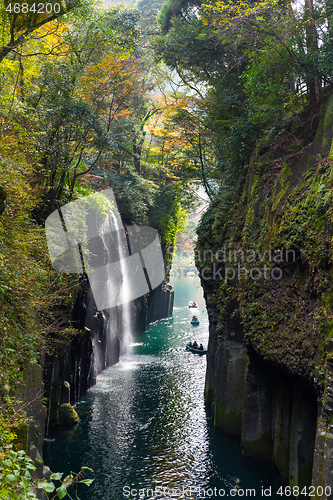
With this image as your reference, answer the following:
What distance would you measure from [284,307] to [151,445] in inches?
295

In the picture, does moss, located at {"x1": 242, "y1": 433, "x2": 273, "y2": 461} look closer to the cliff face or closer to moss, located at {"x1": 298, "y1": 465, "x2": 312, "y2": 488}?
the cliff face

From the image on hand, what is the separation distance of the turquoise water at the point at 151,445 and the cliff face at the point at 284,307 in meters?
0.96

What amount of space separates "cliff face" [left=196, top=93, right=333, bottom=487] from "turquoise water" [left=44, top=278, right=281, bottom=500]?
37.8 inches

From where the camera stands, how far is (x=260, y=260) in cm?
1136

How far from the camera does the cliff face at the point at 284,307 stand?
771 centimetres

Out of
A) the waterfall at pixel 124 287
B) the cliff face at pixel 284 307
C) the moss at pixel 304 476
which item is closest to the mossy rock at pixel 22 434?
the cliff face at pixel 284 307

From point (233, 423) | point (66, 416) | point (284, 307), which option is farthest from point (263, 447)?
point (66, 416)

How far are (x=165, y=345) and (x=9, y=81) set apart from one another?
2187 cm

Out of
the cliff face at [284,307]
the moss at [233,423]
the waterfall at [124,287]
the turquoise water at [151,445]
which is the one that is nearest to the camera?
the cliff face at [284,307]

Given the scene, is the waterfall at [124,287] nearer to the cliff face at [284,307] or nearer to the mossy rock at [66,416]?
the cliff face at [284,307]

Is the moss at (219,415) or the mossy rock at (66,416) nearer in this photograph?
the mossy rock at (66,416)

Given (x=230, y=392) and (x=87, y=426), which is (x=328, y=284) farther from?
(x=87, y=426)

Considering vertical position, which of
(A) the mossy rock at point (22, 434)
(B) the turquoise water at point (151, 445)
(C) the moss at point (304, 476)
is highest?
(A) the mossy rock at point (22, 434)

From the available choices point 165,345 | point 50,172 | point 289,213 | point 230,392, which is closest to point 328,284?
point 289,213
